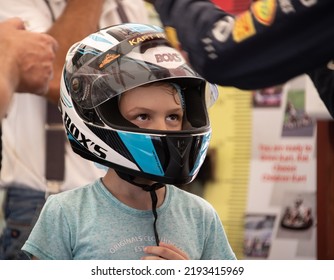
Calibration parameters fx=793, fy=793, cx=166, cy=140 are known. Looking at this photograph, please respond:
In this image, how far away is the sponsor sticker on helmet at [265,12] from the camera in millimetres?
867

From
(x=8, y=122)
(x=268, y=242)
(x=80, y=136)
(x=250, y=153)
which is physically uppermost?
(x=80, y=136)

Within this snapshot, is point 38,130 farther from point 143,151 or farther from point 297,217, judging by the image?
point 297,217

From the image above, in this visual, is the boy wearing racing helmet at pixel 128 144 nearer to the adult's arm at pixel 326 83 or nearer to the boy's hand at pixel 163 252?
the boy's hand at pixel 163 252

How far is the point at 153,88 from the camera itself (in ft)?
3.49

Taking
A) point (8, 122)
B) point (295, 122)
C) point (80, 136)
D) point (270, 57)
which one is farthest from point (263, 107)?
point (270, 57)

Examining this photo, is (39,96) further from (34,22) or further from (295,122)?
(295,122)

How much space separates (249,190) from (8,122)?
1.90 ft

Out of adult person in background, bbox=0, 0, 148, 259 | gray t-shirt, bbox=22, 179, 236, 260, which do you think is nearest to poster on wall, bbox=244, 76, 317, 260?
adult person in background, bbox=0, 0, 148, 259

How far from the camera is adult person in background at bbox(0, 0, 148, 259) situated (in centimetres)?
126

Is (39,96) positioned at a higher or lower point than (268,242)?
higher

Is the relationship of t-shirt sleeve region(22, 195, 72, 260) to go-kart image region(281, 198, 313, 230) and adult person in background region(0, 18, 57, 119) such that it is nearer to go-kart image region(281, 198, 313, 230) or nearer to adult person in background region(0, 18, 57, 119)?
adult person in background region(0, 18, 57, 119)

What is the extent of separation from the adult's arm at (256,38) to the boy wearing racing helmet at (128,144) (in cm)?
15

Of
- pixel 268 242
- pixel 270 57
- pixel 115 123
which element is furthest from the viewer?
pixel 268 242

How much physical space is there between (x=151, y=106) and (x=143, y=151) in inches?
2.4
